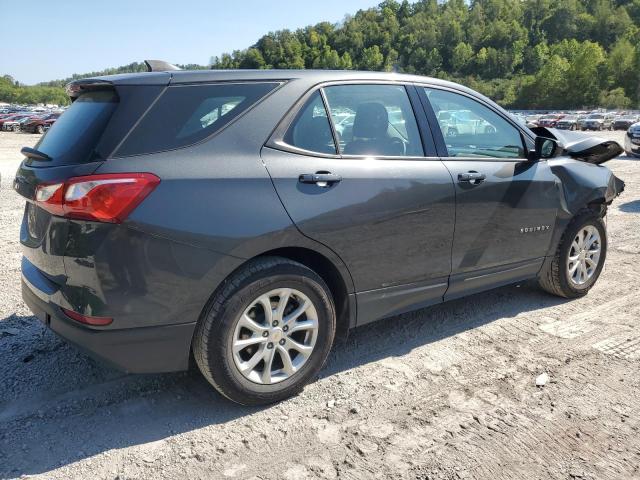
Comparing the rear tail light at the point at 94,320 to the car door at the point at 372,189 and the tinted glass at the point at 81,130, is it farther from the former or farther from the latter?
the car door at the point at 372,189

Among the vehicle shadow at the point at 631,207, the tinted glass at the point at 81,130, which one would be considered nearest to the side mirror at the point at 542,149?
the tinted glass at the point at 81,130

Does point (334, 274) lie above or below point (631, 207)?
above

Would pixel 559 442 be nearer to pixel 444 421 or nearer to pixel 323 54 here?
pixel 444 421

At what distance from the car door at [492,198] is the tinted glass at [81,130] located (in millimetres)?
1973

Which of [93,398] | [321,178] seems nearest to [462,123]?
[321,178]

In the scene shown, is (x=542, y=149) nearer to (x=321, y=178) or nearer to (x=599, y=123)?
(x=321, y=178)

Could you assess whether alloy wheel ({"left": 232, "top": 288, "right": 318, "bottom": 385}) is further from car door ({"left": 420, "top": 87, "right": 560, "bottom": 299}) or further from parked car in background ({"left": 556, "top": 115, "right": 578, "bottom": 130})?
parked car in background ({"left": 556, "top": 115, "right": 578, "bottom": 130})

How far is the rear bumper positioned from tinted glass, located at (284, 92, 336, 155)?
111 centimetres

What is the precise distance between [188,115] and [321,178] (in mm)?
746

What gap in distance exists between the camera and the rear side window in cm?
255

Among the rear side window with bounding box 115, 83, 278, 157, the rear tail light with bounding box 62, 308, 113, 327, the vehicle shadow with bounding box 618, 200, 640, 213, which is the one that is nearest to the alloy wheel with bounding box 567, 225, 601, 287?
the rear side window with bounding box 115, 83, 278, 157

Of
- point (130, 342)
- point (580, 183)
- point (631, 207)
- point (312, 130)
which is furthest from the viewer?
point (631, 207)

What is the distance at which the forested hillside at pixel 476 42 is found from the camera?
146000 millimetres

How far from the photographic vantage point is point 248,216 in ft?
8.73
